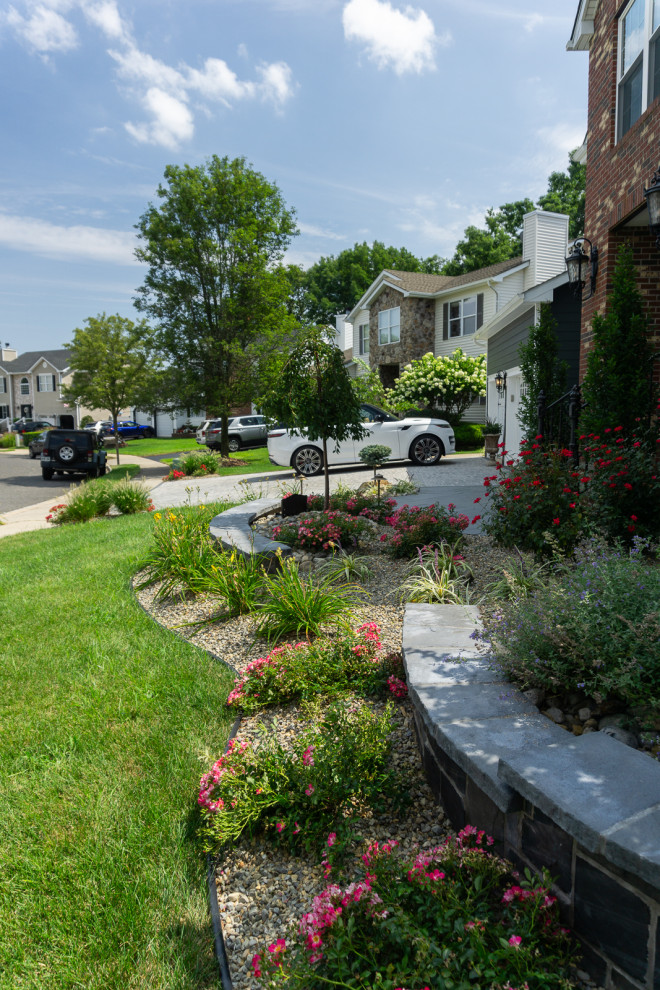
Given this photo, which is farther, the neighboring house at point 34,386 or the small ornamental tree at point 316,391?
the neighboring house at point 34,386

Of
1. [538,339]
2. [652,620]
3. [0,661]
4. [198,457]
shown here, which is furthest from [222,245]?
[652,620]

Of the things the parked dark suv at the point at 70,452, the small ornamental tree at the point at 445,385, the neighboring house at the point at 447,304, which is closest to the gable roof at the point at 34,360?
the neighboring house at the point at 447,304

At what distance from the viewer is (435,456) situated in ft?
49.7

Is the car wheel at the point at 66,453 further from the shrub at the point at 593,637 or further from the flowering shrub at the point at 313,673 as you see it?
the shrub at the point at 593,637

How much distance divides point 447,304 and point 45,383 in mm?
45786

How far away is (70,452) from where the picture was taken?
18922mm

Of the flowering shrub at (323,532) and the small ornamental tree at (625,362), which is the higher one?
the small ornamental tree at (625,362)

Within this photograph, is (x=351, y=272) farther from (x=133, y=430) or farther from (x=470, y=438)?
(x=470, y=438)

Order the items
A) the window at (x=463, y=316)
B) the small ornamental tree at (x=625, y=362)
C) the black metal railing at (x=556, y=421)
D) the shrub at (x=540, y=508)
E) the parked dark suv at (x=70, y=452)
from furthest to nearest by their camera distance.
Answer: the window at (x=463, y=316) → the parked dark suv at (x=70, y=452) → the black metal railing at (x=556, y=421) → the small ornamental tree at (x=625, y=362) → the shrub at (x=540, y=508)

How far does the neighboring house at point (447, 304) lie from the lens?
21.3m

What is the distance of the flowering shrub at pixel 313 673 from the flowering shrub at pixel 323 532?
2.11m

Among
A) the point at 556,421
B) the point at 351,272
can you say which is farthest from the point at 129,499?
the point at 351,272

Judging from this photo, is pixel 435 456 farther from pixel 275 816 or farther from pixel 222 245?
pixel 275 816

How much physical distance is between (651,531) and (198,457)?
13.8 meters
